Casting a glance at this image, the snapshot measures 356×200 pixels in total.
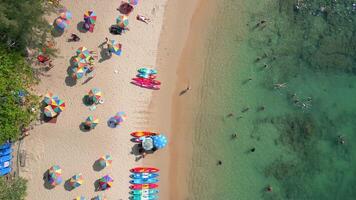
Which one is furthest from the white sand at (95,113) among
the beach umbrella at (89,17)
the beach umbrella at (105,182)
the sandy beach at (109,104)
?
the beach umbrella at (89,17)

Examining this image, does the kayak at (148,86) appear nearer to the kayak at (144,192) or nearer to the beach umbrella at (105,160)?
the beach umbrella at (105,160)

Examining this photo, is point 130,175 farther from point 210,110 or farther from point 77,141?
point 210,110

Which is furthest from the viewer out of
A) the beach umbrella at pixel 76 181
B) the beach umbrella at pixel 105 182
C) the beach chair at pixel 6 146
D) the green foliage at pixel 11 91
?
the beach umbrella at pixel 105 182

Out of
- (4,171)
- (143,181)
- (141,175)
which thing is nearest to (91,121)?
(141,175)

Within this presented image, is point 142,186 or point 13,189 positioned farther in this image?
point 142,186

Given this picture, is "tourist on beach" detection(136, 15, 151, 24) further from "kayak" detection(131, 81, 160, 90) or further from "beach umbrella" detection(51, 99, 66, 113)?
"beach umbrella" detection(51, 99, 66, 113)

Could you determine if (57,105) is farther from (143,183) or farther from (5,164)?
(143,183)

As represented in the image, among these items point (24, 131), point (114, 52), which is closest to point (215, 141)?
point (114, 52)
